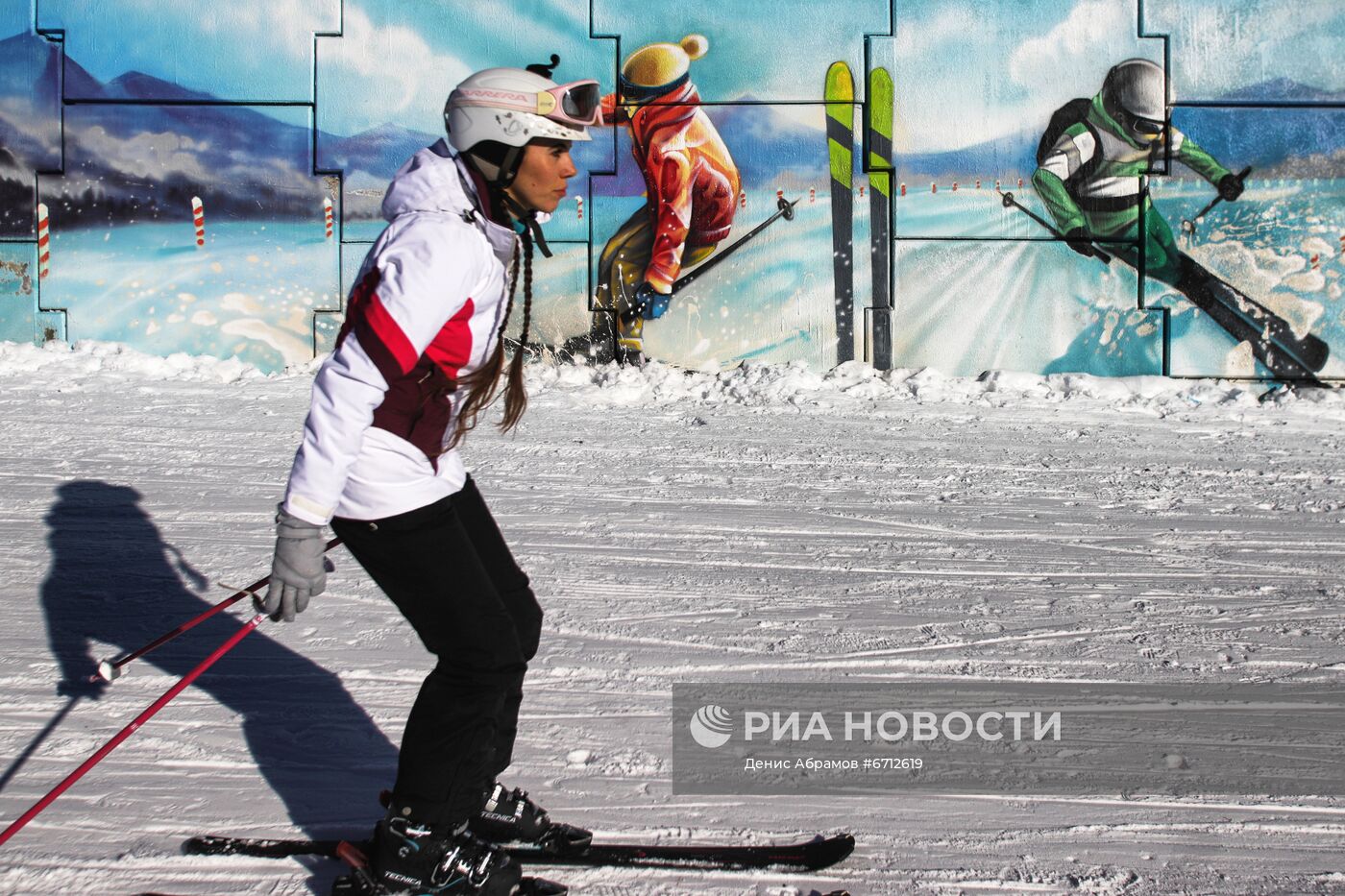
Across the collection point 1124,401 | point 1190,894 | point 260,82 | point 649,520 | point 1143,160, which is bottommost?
point 1190,894

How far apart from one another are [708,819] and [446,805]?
0.73m

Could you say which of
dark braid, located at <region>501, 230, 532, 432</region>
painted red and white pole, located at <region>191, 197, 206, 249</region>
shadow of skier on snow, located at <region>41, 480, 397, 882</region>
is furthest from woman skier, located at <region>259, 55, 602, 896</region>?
painted red and white pole, located at <region>191, 197, 206, 249</region>

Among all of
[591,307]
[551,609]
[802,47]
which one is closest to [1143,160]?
[802,47]

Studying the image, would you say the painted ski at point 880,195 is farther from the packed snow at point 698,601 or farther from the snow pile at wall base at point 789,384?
the packed snow at point 698,601

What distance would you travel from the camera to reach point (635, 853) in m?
2.54

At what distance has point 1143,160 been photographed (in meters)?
9.51

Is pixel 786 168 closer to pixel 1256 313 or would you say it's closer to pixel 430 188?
pixel 1256 313

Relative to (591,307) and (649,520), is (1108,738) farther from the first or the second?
(591,307)

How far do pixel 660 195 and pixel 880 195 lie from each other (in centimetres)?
189

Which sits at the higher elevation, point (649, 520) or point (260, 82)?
point (260, 82)

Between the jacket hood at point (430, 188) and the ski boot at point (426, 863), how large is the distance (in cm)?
126

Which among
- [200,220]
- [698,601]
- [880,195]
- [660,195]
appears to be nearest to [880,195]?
[880,195]

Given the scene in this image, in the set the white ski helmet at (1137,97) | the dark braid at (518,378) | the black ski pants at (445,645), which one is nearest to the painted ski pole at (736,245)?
the white ski helmet at (1137,97)

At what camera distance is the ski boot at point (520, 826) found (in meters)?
2.57
